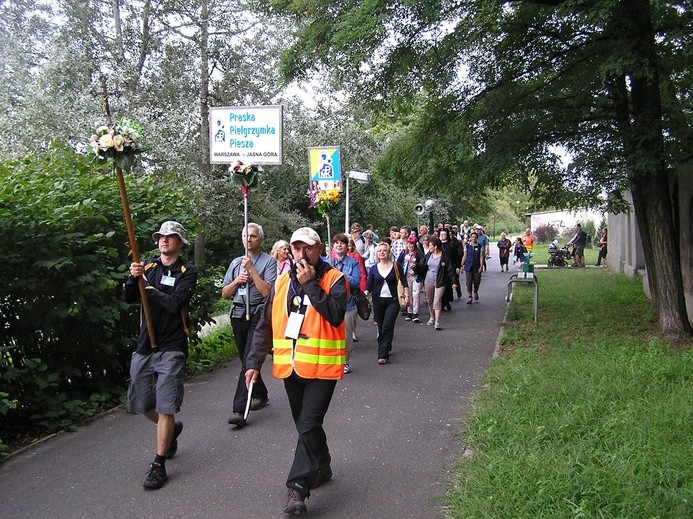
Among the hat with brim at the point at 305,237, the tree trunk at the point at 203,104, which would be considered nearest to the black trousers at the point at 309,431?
the hat with brim at the point at 305,237

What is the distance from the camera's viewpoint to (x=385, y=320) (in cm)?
875

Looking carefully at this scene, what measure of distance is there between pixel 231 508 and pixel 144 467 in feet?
3.80

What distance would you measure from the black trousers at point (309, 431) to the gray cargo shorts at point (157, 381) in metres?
0.93

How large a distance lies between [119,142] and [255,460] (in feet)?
8.87

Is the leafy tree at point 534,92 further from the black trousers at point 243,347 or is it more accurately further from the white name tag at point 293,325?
the white name tag at point 293,325

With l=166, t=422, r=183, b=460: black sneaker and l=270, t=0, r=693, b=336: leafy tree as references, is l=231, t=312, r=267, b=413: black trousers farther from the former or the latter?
l=270, t=0, r=693, b=336: leafy tree

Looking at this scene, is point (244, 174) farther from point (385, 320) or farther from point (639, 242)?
point (639, 242)

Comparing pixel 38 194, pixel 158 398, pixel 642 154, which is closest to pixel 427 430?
pixel 158 398

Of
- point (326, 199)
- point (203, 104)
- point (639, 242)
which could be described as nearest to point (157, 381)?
point (326, 199)

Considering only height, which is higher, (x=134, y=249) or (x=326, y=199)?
(x=326, y=199)

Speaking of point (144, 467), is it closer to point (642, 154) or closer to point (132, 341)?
point (132, 341)

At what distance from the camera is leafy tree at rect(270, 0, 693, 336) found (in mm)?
8086

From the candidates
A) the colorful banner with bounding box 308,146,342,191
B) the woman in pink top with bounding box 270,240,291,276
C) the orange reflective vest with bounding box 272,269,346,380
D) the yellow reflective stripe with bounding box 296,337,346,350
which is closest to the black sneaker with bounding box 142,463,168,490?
the orange reflective vest with bounding box 272,269,346,380

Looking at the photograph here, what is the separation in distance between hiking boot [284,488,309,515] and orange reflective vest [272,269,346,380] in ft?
2.48
